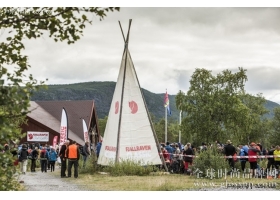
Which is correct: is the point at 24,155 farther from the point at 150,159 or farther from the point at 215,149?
the point at 215,149

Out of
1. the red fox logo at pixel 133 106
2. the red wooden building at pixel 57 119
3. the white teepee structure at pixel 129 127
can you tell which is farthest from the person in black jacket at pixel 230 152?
the red wooden building at pixel 57 119

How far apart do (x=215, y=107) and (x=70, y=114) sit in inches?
521

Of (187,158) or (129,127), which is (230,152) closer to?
(187,158)

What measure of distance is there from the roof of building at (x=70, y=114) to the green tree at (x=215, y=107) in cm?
992

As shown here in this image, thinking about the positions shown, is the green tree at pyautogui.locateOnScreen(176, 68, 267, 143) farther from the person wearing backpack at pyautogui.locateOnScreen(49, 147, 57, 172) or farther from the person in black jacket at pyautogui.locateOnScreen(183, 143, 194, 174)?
the person in black jacket at pyautogui.locateOnScreen(183, 143, 194, 174)

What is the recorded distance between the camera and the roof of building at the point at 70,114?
41700mm

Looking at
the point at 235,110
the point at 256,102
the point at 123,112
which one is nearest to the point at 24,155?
the point at 123,112

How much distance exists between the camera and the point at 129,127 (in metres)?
20.6

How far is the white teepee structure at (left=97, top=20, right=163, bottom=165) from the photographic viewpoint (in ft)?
66.8

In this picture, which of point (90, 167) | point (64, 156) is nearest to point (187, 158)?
point (90, 167)

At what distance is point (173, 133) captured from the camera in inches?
3964

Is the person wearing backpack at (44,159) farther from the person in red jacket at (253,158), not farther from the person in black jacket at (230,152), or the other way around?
the person in red jacket at (253,158)
